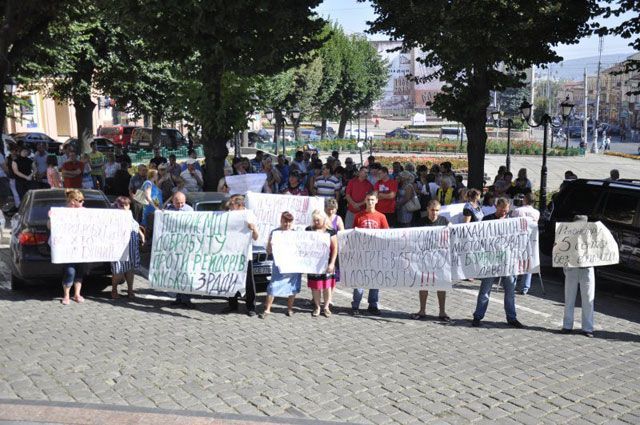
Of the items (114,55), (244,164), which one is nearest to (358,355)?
(244,164)

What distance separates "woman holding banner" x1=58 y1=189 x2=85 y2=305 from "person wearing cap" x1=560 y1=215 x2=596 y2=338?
7.05 metres

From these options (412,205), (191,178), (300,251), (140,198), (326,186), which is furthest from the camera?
(191,178)

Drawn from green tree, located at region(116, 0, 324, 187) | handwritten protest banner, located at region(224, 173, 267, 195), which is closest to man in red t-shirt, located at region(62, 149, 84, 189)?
green tree, located at region(116, 0, 324, 187)

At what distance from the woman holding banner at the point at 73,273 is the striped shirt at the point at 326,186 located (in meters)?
5.41

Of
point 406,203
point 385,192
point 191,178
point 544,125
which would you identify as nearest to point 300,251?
point 385,192

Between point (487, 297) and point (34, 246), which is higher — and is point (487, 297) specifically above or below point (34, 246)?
below

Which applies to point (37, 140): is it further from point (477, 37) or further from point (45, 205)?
point (45, 205)

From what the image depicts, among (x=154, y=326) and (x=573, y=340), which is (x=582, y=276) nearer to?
(x=573, y=340)

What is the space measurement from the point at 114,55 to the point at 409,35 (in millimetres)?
17379

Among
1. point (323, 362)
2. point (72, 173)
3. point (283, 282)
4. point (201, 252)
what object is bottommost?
point (323, 362)

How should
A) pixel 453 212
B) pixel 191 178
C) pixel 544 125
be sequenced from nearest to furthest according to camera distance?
1. pixel 453 212
2. pixel 191 178
3. pixel 544 125

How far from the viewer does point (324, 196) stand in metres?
14.7

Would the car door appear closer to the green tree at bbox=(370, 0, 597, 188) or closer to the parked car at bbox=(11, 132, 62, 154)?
the green tree at bbox=(370, 0, 597, 188)

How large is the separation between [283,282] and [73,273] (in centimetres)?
323
